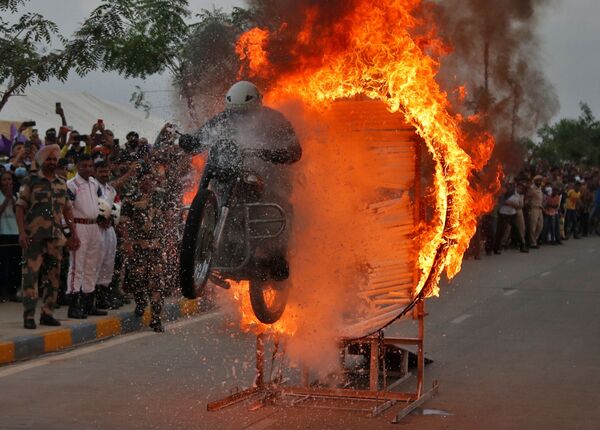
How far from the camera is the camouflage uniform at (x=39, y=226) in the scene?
40.9 ft

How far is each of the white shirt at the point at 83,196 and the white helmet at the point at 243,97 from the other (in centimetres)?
592

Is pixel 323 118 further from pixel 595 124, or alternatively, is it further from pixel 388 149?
pixel 595 124

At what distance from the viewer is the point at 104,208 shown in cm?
1405

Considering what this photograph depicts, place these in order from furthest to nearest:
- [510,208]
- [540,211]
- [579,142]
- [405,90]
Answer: [579,142] < [540,211] < [510,208] < [405,90]

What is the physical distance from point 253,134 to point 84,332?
18.2 ft

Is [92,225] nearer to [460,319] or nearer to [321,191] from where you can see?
[460,319]

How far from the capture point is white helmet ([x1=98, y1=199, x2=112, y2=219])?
1400cm

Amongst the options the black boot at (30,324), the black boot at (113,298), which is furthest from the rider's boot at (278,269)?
the black boot at (113,298)

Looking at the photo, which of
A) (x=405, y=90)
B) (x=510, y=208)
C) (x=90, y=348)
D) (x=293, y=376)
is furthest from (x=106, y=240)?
(x=510, y=208)

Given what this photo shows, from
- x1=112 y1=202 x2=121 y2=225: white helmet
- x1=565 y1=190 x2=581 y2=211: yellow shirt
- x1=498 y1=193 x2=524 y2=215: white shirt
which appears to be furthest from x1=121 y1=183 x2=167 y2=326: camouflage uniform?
x1=565 y1=190 x2=581 y2=211: yellow shirt

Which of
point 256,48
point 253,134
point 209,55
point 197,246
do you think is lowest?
point 197,246

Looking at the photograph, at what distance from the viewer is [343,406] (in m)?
8.53

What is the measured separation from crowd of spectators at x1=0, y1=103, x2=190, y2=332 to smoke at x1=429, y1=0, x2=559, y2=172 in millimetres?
2877

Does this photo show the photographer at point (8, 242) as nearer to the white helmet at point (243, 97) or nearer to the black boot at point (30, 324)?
the black boot at point (30, 324)
